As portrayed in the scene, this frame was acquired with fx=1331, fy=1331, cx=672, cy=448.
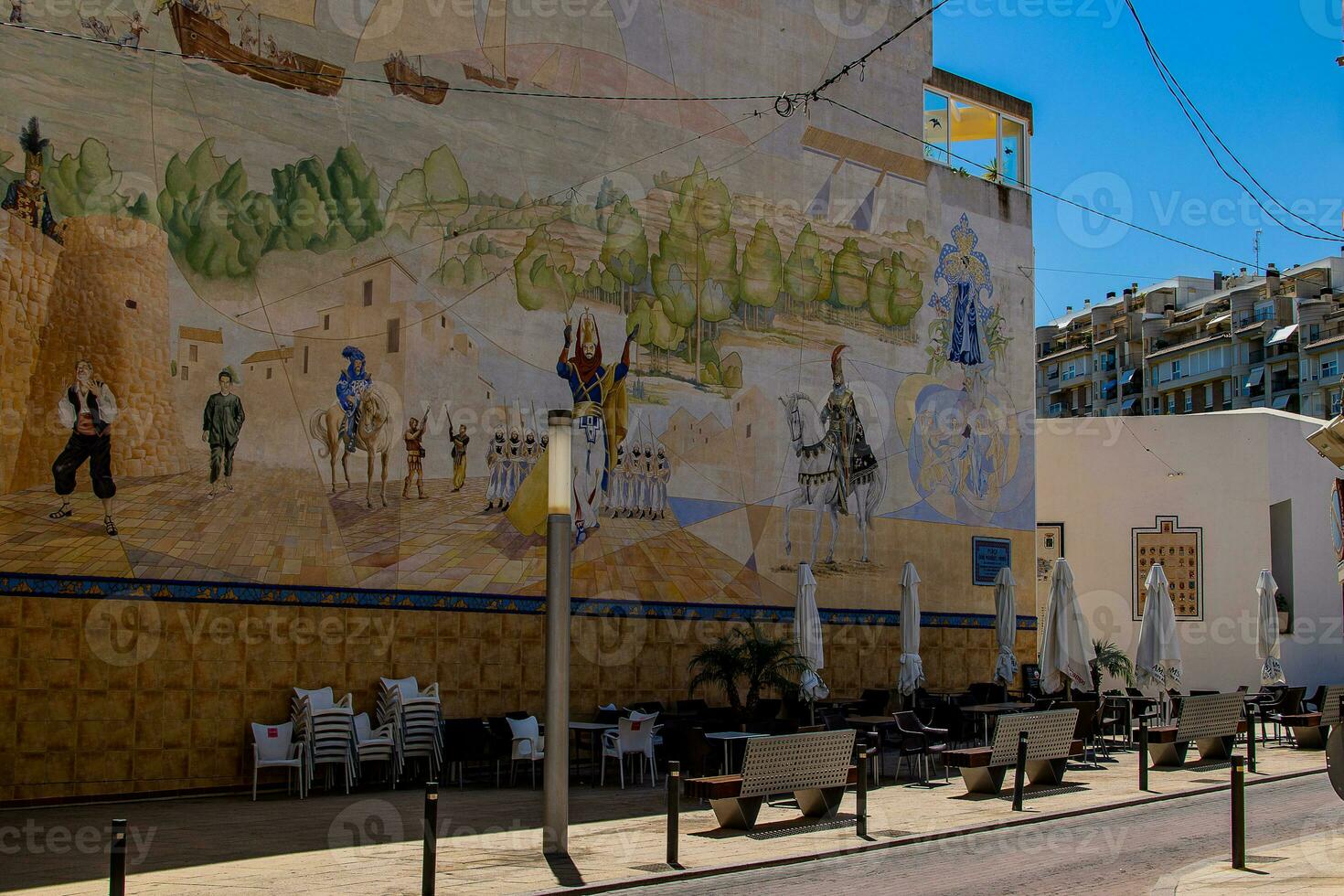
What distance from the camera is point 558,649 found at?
11641 millimetres

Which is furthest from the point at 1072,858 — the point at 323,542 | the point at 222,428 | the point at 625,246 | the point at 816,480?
the point at 625,246

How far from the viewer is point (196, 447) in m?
16.0

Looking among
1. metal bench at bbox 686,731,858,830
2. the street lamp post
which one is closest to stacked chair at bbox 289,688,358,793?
metal bench at bbox 686,731,858,830

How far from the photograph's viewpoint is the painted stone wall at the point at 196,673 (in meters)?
A: 14.6

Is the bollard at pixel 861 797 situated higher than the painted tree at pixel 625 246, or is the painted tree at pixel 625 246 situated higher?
the painted tree at pixel 625 246

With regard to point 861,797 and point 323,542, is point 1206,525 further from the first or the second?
point 323,542

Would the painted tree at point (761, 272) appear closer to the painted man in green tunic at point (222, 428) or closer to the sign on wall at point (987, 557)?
→ the sign on wall at point (987, 557)

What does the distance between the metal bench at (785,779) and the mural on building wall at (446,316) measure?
6.44 metres

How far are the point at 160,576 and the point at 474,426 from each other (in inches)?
184

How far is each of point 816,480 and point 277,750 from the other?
10.5m

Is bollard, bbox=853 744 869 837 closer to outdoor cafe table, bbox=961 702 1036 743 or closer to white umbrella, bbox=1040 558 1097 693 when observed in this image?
outdoor cafe table, bbox=961 702 1036 743

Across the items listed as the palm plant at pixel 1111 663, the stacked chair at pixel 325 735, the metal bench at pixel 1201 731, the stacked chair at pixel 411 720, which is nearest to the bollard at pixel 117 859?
the stacked chair at pixel 325 735

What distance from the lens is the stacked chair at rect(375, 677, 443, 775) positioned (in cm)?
1681

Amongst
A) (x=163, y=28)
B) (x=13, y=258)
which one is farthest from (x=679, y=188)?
(x=13, y=258)
